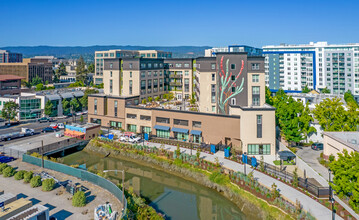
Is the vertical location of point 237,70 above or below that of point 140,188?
above

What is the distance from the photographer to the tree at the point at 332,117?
4294cm

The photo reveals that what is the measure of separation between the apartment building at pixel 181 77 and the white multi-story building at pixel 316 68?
149 ft

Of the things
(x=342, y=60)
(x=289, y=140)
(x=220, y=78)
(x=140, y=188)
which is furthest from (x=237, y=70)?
(x=342, y=60)

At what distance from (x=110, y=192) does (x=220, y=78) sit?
1201 inches

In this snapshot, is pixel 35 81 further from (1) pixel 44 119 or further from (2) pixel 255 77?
(2) pixel 255 77

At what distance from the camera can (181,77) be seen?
76.9 meters

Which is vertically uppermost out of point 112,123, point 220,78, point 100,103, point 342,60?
point 342,60

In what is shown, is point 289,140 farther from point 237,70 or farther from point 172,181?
point 172,181

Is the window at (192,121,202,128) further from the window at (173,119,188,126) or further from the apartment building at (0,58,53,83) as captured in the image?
the apartment building at (0,58,53,83)

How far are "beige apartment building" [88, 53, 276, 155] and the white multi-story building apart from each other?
59.5 m

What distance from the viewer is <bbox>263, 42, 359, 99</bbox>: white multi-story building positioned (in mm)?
90494

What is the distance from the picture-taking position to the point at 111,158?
47.7 meters

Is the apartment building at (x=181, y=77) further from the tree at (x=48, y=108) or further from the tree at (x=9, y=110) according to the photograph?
the tree at (x=9, y=110)

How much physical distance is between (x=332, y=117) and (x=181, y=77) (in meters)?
42.0
